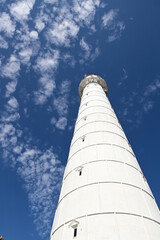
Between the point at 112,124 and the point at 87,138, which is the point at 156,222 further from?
the point at 112,124

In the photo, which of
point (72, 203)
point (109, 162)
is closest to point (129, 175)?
point (109, 162)

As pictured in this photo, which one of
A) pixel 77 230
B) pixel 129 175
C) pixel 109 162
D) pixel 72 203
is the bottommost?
pixel 77 230

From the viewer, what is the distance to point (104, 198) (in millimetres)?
7719

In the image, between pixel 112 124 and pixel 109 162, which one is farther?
pixel 112 124

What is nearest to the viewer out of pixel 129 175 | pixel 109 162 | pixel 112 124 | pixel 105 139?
pixel 129 175

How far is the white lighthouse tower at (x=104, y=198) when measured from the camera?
6.57 meters

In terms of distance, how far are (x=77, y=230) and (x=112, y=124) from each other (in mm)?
8712

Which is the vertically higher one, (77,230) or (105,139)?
(105,139)

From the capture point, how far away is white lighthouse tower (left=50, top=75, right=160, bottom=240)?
6.57 m

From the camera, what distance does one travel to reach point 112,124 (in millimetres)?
14453

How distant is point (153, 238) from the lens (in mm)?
6418

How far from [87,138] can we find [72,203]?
500 cm

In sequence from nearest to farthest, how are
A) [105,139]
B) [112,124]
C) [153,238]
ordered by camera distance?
[153,238] → [105,139] → [112,124]

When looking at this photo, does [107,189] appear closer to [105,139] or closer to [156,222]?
[156,222]
